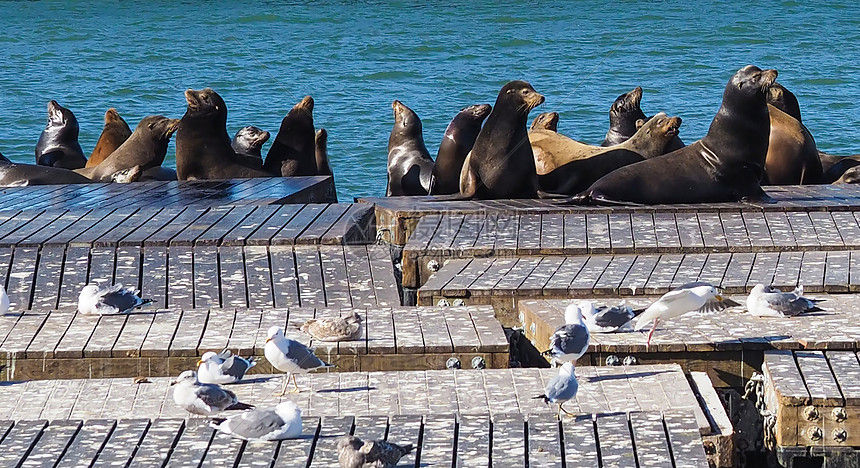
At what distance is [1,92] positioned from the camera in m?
25.1

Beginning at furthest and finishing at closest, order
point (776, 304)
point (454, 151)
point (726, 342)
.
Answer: point (454, 151) < point (776, 304) < point (726, 342)

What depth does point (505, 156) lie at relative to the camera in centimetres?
905

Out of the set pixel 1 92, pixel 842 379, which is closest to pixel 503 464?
pixel 842 379

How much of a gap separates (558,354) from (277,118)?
17.5 m

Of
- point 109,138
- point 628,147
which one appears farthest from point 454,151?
point 109,138

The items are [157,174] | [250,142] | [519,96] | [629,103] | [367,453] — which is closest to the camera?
[367,453]

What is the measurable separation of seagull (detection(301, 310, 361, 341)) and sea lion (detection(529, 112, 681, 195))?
4.41 metres

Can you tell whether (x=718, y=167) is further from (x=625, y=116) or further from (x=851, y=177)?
(x=625, y=116)

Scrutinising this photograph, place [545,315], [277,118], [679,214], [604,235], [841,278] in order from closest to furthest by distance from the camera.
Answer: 1. [545,315]
2. [841,278]
3. [604,235]
4. [679,214]
5. [277,118]

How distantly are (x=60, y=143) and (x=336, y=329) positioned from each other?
8204 millimetres

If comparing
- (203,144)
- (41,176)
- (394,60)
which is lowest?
(394,60)

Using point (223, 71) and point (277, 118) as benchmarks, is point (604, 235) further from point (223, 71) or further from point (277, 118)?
point (223, 71)

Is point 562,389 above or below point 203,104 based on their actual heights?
above

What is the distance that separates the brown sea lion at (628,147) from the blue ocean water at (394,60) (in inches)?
267
